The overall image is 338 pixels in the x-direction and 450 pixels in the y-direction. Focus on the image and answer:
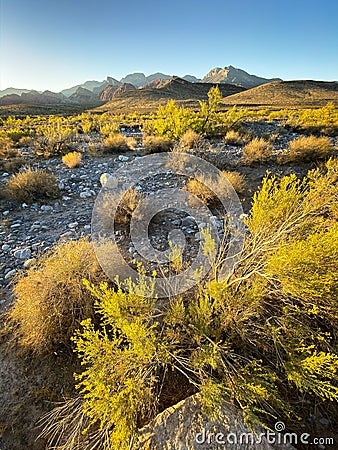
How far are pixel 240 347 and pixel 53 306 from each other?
1.88m

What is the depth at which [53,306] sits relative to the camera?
8.09ft

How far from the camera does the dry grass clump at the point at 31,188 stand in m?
5.43

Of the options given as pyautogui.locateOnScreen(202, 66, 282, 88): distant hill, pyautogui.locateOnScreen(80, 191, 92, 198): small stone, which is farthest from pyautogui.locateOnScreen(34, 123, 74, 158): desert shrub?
pyautogui.locateOnScreen(202, 66, 282, 88): distant hill

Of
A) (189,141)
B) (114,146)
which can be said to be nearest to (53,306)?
(189,141)

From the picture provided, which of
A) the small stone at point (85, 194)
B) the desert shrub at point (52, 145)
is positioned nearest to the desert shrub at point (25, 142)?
the desert shrub at point (52, 145)

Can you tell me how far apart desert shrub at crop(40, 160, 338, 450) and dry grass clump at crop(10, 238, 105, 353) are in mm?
608

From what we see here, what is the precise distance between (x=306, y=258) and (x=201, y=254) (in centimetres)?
192

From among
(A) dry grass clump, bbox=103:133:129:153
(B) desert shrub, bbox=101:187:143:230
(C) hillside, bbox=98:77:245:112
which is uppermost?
(C) hillside, bbox=98:77:245:112

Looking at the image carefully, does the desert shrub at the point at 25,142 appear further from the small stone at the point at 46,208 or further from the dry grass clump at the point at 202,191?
the dry grass clump at the point at 202,191

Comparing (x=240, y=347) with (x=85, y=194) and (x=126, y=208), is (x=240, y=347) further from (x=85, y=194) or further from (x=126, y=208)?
(x=85, y=194)

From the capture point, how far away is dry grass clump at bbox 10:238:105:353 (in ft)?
8.00

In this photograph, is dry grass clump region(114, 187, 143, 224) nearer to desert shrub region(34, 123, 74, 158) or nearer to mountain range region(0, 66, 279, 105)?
desert shrub region(34, 123, 74, 158)

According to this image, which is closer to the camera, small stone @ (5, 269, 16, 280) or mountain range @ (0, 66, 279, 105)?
small stone @ (5, 269, 16, 280)

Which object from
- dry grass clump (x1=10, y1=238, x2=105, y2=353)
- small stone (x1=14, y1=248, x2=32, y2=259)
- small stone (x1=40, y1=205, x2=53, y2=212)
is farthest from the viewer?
small stone (x1=40, y1=205, x2=53, y2=212)
